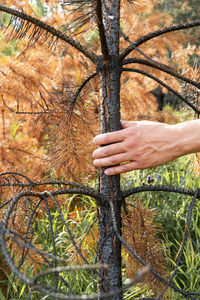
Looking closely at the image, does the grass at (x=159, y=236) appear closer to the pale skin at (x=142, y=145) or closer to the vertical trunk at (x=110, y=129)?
the vertical trunk at (x=110, y=129)

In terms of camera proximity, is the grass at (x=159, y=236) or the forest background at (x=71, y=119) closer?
the forest background at (x=71, y=119)

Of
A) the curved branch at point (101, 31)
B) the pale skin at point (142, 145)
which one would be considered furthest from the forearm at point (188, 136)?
the curved branch at point (101, 31)

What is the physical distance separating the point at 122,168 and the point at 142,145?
0.08 meters

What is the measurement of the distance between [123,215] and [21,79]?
0.78 meters

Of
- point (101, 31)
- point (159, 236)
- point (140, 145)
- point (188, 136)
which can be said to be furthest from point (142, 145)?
point (159, 236)

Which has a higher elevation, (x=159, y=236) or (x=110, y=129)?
(x=110, y=129)

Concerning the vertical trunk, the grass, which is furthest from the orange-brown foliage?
the grass

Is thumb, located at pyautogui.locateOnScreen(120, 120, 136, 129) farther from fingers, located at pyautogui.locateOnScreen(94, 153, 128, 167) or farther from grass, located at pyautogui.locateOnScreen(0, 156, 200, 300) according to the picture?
grass, located at pyautogui.locateOnScreen(0, 156, 200, 300)

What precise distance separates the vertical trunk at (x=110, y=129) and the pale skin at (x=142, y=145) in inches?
1.8

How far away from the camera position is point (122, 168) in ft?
2.52

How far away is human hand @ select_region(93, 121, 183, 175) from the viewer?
0.75 metres

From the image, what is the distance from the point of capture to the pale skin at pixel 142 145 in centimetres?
74

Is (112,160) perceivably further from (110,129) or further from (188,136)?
(188,136)

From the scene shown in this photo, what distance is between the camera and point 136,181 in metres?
2.42
